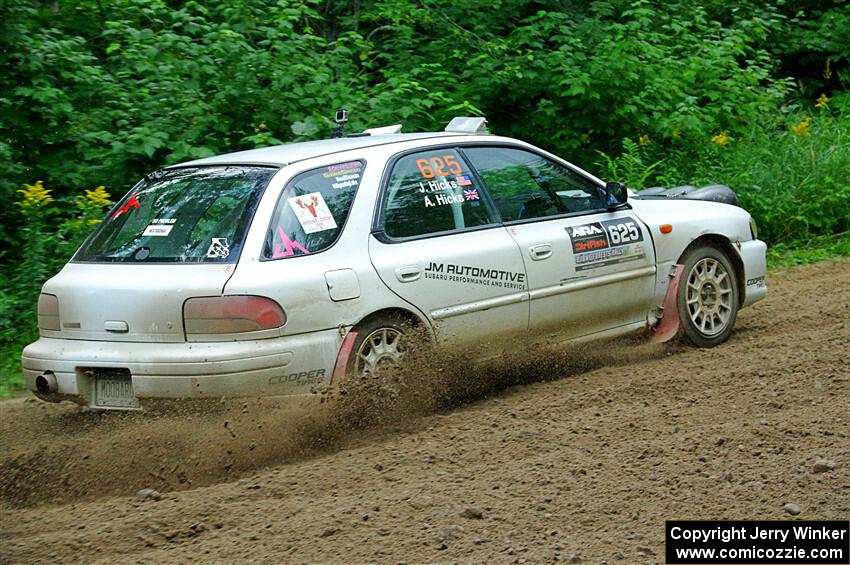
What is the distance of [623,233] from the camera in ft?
24.0

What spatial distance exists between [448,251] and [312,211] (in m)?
0.86

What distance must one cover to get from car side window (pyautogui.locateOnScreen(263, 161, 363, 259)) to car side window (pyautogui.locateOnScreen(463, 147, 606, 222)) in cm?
99

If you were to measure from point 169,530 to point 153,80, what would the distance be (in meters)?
6.30

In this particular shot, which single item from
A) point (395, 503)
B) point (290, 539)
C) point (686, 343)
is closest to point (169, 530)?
point (290, 539)

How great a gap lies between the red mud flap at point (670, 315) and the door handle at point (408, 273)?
208 centimetres

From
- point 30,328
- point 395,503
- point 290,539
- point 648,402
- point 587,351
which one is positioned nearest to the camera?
point 290,539

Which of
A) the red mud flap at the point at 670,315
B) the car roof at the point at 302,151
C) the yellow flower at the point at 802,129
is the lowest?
the red mud flap at the point at 670,315

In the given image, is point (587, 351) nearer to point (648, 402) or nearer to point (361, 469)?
point (648, 402)

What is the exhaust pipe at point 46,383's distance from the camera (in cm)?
588

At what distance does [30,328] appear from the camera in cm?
855

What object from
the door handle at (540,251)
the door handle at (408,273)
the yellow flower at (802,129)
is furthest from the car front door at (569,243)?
the yellow flower at (802,129)

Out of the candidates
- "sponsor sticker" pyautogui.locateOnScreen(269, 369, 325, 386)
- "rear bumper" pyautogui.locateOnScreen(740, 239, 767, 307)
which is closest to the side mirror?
"rear bumper" pyautogui.locateOnScreen(740, 239, 767, 307)

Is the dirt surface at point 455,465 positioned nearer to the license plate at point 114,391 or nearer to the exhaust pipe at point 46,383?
the license plate at point 114,391

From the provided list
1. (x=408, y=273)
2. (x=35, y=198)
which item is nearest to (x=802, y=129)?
(x=408, y=273)
